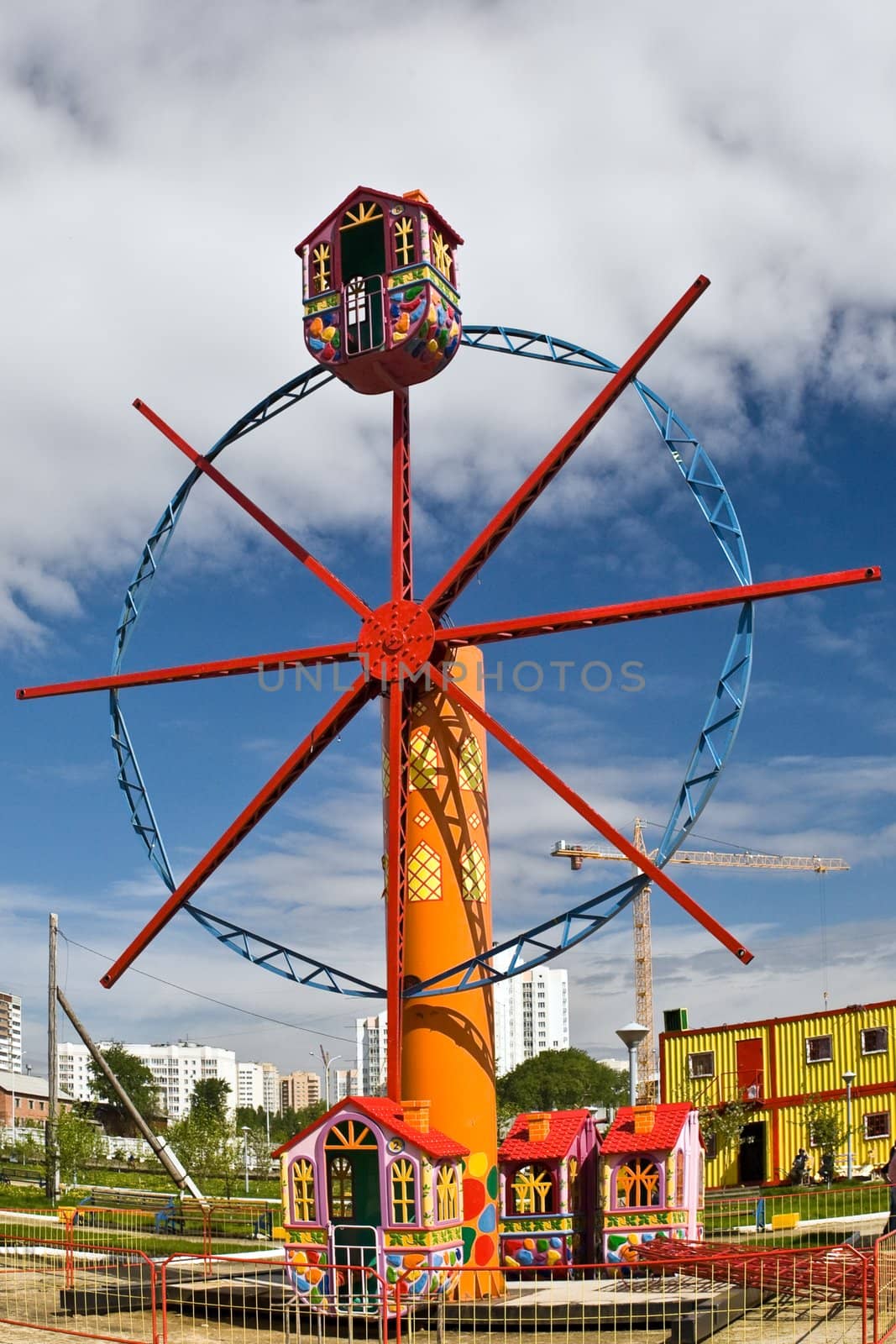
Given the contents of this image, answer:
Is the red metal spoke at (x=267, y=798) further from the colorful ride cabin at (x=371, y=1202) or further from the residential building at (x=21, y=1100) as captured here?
the residential building at (x=21, y=1100)

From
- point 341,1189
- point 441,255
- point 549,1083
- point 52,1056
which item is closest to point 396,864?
point 341,1189

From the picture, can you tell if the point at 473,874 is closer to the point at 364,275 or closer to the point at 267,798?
the point at 267,798

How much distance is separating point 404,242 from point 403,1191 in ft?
38.3

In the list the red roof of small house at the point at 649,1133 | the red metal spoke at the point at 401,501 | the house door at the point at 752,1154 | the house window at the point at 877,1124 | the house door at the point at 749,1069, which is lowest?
the house door at the point at 752,1154

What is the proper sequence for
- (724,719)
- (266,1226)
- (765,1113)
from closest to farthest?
(724,719) < (266,1226) < (765,1113)

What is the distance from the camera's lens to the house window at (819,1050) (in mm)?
38750

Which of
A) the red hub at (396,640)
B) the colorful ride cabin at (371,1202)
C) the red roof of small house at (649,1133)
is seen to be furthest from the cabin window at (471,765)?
the red roof of small house at (649,1133)

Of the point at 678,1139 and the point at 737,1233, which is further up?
the point at 678,1139

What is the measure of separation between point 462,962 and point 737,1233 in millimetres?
11289

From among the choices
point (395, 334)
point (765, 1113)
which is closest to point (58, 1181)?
point (765, 1113)

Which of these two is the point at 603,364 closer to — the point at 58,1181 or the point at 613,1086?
the point at 58,1181

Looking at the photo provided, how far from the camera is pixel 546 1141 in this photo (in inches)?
734

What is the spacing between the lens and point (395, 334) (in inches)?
748

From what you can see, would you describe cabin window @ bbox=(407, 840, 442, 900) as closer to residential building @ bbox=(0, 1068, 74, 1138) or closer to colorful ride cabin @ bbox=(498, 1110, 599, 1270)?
colorful ride cabin @ bbox=(498, 1110, 599, 1270)
